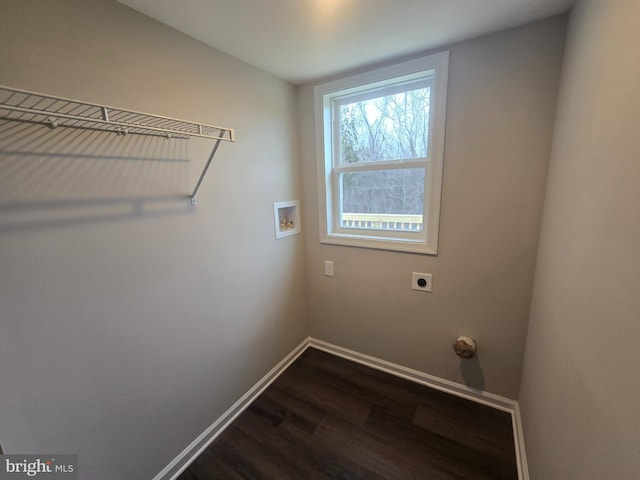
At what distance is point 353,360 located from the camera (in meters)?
2.18

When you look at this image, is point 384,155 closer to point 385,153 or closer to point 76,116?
point 385,153

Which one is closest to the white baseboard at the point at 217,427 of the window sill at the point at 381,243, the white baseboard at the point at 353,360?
the white baseboard at the point at 353,360

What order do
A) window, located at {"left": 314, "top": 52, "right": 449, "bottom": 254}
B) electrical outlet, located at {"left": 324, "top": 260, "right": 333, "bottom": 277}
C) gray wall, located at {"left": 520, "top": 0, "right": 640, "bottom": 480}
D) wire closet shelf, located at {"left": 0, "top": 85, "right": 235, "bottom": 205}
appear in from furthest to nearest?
electrical outlet, located at {"left": 324, "top": 260, "right": 333, "bottom": 277}
window, located at {"left": 314, "top": 52, "right": 449, "bottom": 254}
wire closet shelf, located at {"left": 0, "top": 85, "right": 235, "bottom": 205}
gray wall, located at {"left": 520, "top": 0, "right": 640, "bottom": 480}

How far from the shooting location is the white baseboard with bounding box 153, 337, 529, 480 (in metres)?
1.36

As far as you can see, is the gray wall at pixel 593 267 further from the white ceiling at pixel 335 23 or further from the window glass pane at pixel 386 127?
the window glass pane at pixel 386 127

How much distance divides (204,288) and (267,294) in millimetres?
542

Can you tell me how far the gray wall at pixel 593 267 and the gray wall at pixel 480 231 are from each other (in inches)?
5.6

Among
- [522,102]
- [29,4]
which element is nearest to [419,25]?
[522,102]

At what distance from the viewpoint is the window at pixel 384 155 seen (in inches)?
62.7

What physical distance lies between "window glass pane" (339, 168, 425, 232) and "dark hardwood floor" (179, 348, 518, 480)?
4.04 feet

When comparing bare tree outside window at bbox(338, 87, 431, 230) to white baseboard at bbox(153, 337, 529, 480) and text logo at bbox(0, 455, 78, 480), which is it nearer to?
white baseboard at bbox(153, 337, 529, 480)

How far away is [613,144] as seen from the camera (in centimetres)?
68

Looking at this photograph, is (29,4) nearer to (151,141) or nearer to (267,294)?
(151,141)

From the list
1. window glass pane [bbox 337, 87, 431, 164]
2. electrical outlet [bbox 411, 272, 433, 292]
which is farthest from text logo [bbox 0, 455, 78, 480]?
window glass pane [bbox 337, 87, 431, 164]
